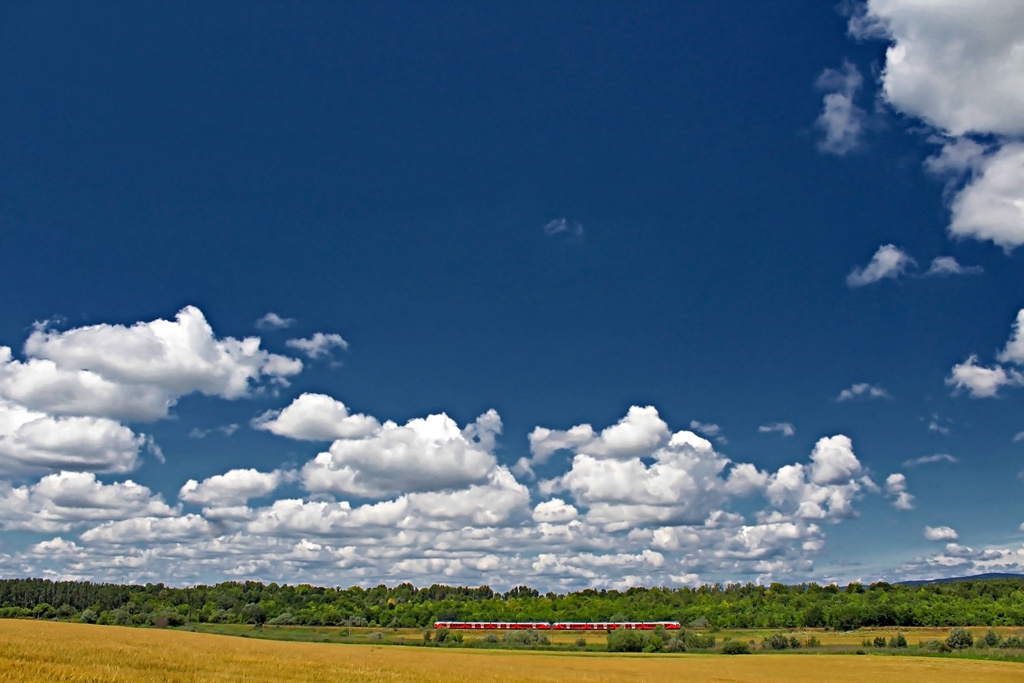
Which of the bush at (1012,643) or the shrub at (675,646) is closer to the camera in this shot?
the bush at (1012,643)

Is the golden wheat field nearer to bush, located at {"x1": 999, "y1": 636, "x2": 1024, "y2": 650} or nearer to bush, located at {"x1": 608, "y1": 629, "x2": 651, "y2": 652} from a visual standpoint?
bush, located at {"x1": 999, "y1": 636, "x2": 1024, "y2": 650}

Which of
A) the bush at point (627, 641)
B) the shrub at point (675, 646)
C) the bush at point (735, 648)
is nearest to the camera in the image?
the bush at point (735, 648)

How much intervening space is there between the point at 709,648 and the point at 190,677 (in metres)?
109

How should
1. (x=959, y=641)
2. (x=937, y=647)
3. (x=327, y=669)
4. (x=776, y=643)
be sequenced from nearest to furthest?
(x=327, y=669) < (x=937, y=647) < (x=959, y=641) < (x=776, y=643)

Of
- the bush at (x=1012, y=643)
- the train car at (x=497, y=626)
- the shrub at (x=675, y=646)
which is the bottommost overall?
the shrub at (x=675, y=646)

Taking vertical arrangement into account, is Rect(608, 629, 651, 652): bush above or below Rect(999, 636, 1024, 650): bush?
below

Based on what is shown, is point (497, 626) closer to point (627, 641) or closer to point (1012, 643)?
point (627, 641)

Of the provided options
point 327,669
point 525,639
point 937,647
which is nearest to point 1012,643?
point 937,647

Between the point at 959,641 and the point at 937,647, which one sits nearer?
the point at 937,647

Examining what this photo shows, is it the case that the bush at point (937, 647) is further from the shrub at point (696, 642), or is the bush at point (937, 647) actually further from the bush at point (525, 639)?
the bush at point (525, 639)

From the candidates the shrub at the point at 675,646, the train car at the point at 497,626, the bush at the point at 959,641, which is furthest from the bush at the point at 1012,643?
the train car at the point at 497,626

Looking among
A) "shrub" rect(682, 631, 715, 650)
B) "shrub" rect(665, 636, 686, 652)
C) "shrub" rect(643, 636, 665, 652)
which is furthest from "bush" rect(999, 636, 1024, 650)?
"shrub" rect(643, 636, 665, 652)

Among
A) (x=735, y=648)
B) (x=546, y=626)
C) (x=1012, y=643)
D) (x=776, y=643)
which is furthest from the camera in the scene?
(x=546, y=626)

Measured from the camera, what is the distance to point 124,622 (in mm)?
178125
